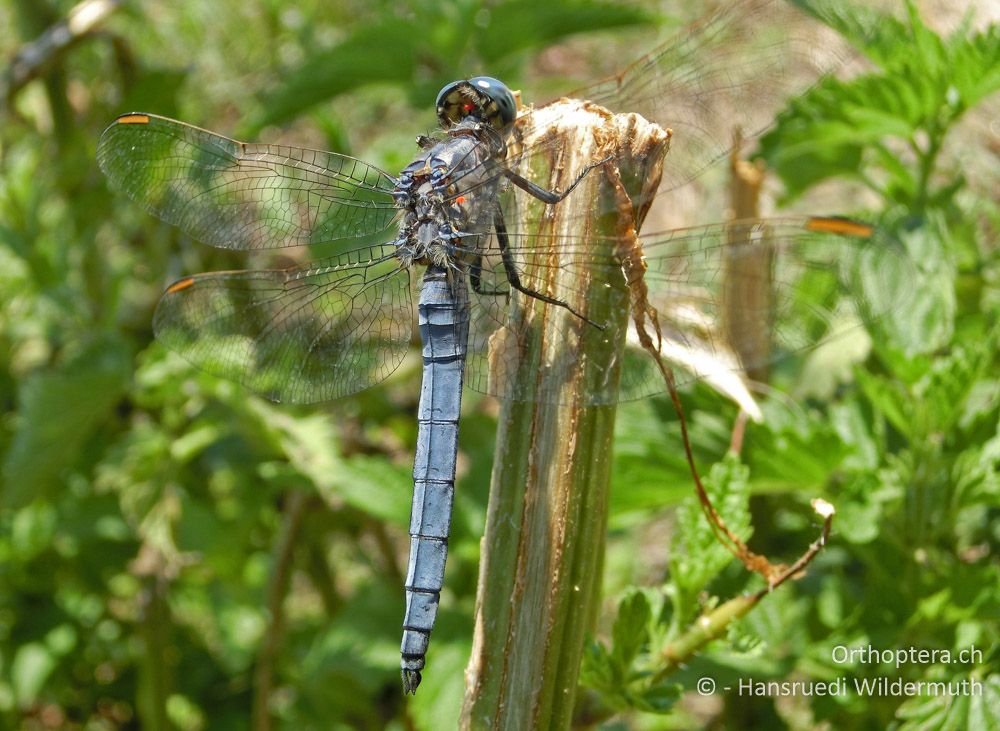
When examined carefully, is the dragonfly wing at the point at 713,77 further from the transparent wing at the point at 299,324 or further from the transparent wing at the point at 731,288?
the transparent wing at the point at 299,324

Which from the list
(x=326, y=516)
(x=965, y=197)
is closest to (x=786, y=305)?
(x=965, y=197)

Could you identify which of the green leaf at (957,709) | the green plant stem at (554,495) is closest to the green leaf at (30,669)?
the green plant stem at (554,495)

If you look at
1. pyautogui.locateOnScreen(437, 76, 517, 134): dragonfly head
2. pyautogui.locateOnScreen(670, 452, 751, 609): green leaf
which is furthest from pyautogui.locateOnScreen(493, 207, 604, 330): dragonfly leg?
pyautogui.locateOnScreen(670, 452, 751, 609): green leaf

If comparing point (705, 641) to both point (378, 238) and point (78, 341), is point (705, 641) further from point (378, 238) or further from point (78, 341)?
point (78, 341)

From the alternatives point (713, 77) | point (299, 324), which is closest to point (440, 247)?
point (299, 324)

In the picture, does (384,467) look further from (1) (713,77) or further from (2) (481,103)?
(1) (713,77)

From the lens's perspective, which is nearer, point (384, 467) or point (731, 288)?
point (731, 288)
